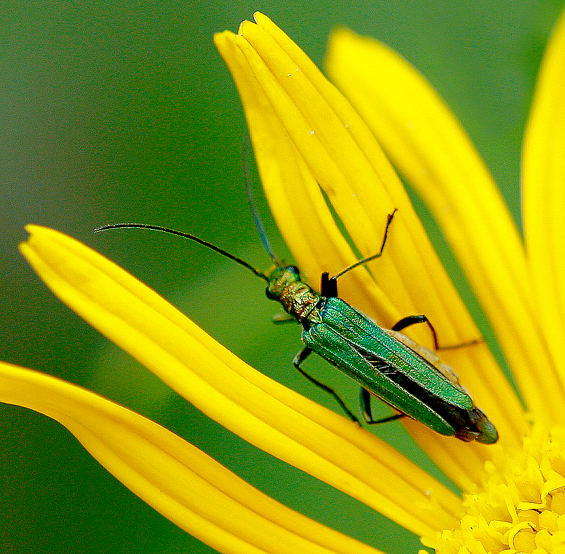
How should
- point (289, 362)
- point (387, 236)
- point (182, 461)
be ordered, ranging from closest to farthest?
point (182, 461) < point (387, 236) < point (289, 362)

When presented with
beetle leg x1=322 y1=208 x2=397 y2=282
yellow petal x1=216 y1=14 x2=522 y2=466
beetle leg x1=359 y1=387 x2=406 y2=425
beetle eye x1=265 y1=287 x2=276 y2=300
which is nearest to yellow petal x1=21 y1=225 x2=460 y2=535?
beetle leg x1=359 y1=387 x2=406 y2=425

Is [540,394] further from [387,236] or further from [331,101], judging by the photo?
[331,101]

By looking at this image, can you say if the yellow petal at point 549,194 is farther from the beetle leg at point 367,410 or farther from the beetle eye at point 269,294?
the beetle eye at point 269,294

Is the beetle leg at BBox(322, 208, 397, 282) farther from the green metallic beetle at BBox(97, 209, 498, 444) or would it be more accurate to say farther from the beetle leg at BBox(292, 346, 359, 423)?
the beetle leg at BBox(292, 346, 359, 423)

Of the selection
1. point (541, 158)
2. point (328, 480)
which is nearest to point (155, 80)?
point (541, 158)

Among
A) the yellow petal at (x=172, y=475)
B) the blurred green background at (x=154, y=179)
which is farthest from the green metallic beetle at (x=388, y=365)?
the yellow petal at (x=172, y=475)

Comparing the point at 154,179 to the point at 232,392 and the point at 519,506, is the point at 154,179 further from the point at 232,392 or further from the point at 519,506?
the point at 519,506
